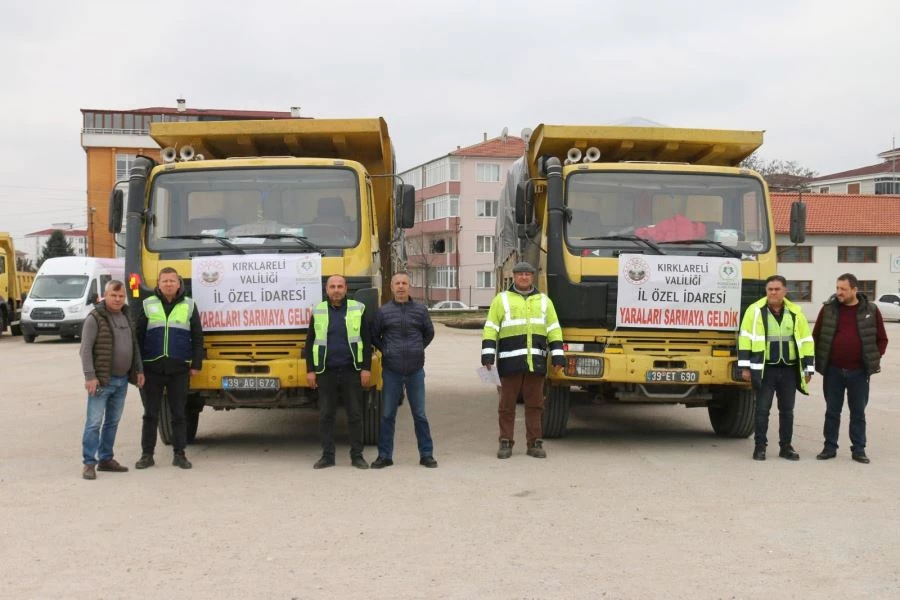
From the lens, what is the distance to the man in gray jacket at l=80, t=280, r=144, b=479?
8.15 metres

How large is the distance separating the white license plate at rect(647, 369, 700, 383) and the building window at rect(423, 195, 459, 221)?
59939 mm

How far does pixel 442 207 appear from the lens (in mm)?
69688

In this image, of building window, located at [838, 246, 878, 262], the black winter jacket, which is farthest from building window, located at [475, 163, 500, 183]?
the black winter jacket

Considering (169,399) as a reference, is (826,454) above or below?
below

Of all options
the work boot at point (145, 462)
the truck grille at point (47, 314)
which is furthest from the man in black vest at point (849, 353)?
the truck grille at point (47, 314)

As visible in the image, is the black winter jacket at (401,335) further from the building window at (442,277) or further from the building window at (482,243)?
the building window at (442,277)

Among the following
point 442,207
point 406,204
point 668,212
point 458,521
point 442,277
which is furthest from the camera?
point 442,277

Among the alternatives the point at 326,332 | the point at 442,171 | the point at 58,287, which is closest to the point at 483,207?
the point at 442,171

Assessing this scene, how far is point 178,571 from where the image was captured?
215 inches

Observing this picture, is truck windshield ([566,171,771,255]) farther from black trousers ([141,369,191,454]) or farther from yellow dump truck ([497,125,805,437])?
black trousers ([141,369,191,454])

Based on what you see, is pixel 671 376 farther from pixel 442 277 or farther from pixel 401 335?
pixel 442 277

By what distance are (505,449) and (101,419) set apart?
3491mm

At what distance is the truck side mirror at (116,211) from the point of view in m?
9.21

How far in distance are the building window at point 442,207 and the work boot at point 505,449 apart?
60042 mm
